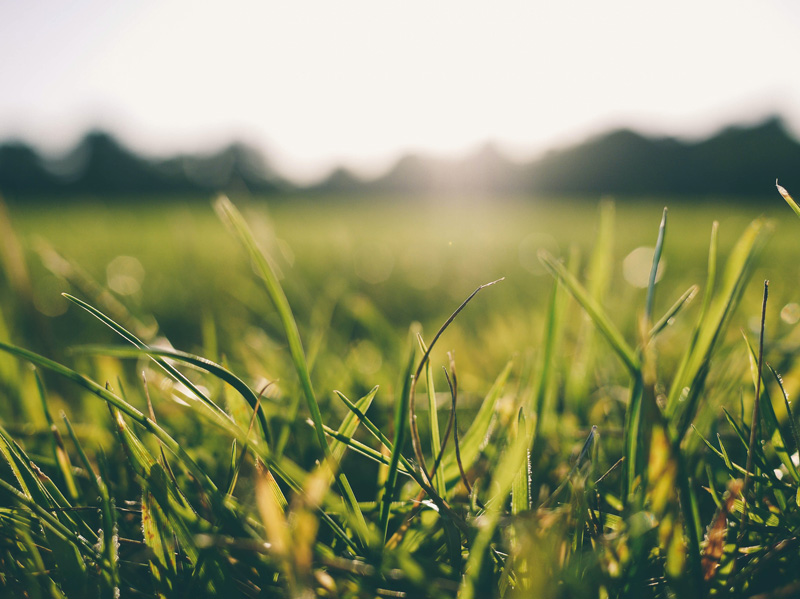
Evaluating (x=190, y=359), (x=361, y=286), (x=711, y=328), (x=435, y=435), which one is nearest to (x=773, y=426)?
(x=711, y=328)

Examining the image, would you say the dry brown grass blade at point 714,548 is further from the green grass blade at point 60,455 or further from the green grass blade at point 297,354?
the green grass blade at point 60,455

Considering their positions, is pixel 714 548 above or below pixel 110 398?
below

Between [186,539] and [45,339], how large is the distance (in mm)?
352

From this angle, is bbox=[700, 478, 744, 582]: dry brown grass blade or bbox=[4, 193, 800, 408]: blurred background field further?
bbox=[4, 193, 800, 408]: blurred background field

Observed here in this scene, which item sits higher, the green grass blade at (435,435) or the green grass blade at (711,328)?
the green grass blade at (711,328)

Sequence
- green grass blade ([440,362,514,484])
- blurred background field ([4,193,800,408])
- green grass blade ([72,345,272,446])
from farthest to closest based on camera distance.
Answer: blurred background field ([4,193,800,408]), green grass blade ([440,362,514,484]), green grass blade ([72,345,272,446])

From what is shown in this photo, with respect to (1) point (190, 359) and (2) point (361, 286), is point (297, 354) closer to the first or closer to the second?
(1) point (190, 359)

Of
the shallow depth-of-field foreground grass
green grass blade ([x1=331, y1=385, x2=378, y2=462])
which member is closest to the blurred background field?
the shallow depth-of-field foreground grass

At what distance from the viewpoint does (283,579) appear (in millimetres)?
254

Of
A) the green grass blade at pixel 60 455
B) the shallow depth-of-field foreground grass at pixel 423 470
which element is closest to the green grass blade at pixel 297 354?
the shallow depth-of-field foreground grass at pixel 423 470

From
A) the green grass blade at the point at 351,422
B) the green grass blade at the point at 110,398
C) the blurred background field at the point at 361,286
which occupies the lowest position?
the blurred background field at the point at 361,286

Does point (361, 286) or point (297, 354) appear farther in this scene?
point (361, 286)

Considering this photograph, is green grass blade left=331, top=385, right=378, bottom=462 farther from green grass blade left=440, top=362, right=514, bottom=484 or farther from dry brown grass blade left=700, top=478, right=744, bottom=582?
dry brown grass blade left=700, top=478, right=744, bottom=582

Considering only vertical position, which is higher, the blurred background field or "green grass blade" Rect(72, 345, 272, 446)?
"green grass blade" Rect(72, 345, 272, 446)
